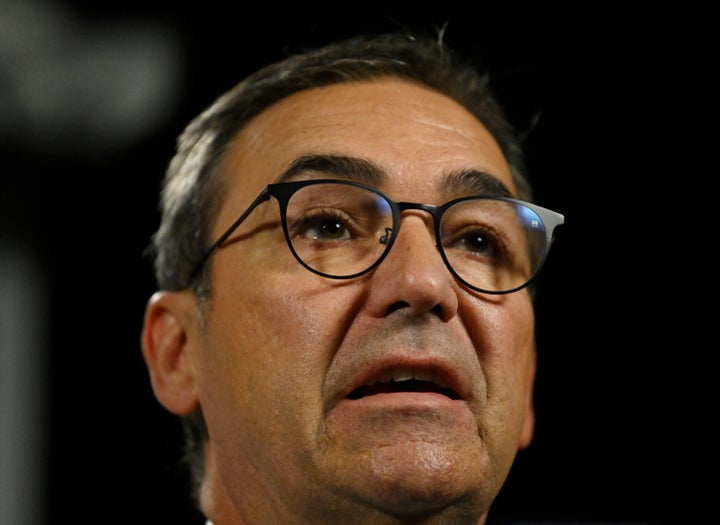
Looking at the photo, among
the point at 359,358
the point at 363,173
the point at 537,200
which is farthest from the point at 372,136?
the point at 537,200

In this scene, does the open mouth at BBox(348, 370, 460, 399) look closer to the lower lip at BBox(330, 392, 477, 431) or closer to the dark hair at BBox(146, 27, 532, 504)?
the lower lip at BBox(330, 392, 477, 431)

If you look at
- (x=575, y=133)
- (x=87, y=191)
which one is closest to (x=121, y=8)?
(x=87, y=191)

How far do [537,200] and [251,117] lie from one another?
39.5 inches

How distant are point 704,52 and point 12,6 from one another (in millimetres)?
1893

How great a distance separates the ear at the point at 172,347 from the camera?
5.39ft

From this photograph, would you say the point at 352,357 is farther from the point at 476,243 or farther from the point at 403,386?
the point at 476,243

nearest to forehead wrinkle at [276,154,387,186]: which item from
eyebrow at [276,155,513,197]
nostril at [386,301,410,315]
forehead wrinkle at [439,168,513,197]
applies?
eyebrow at [276,155,513,197]

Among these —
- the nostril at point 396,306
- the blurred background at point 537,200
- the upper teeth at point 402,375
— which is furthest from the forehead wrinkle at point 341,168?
the blurred background at point 537,200

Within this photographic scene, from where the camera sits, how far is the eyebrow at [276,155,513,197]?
1467mm

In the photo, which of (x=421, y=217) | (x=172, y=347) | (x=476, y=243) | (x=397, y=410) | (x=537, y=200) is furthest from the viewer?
(x=537, y=200)

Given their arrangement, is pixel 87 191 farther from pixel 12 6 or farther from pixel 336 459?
pixel 336 459

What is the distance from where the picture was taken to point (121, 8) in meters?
2.29

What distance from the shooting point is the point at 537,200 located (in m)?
2.41

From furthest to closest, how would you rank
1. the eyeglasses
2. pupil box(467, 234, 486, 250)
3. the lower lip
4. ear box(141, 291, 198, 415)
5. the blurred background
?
the blurred background, ear box(141, 291, 198, 415), pupil box(467, 234, 486, 250), the eyeglasses, the lower lip
